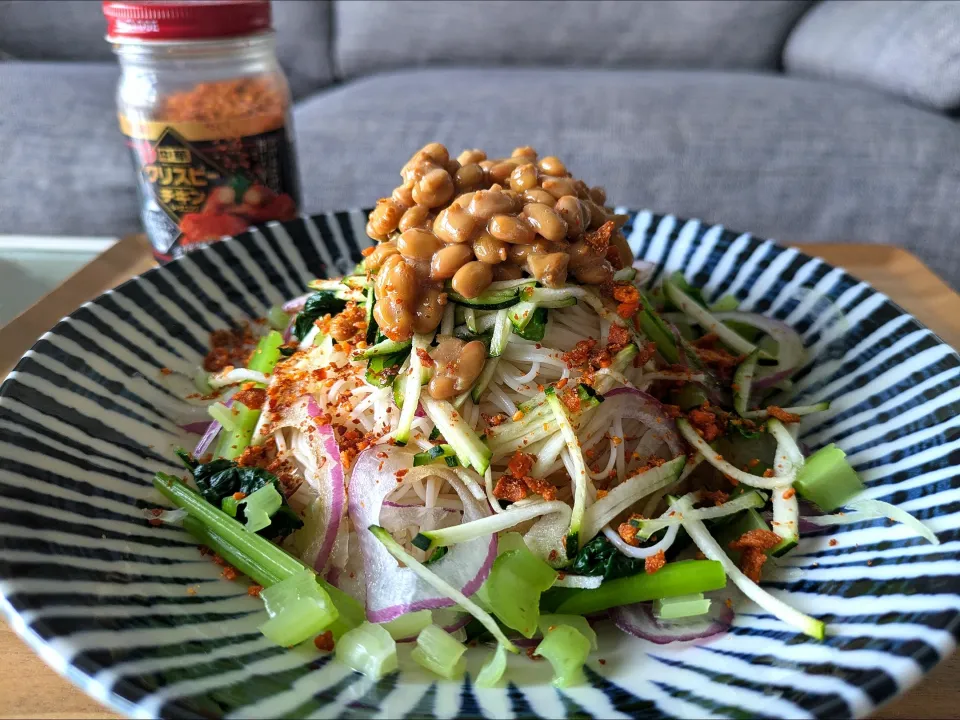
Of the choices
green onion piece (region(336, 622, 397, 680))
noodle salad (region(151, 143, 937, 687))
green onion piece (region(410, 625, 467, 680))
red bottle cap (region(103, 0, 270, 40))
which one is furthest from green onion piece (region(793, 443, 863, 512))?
red bottle cap (region(103, 0, 270, 40))

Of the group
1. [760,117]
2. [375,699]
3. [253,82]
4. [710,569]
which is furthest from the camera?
[760,117]

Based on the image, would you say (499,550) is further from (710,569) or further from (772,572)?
(772,572)

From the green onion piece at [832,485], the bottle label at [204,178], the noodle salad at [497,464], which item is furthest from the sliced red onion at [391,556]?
the bottle label at [204,178]

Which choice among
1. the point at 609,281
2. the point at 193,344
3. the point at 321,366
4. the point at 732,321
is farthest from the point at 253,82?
the point at 732,321

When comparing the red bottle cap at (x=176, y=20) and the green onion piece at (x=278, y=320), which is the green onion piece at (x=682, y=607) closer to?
the green onion piece at (x=278, y=320)

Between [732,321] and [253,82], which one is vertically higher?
[253,82]

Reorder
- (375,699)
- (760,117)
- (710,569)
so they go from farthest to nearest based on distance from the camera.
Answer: (760,117) < (710,569) < (375,699)
